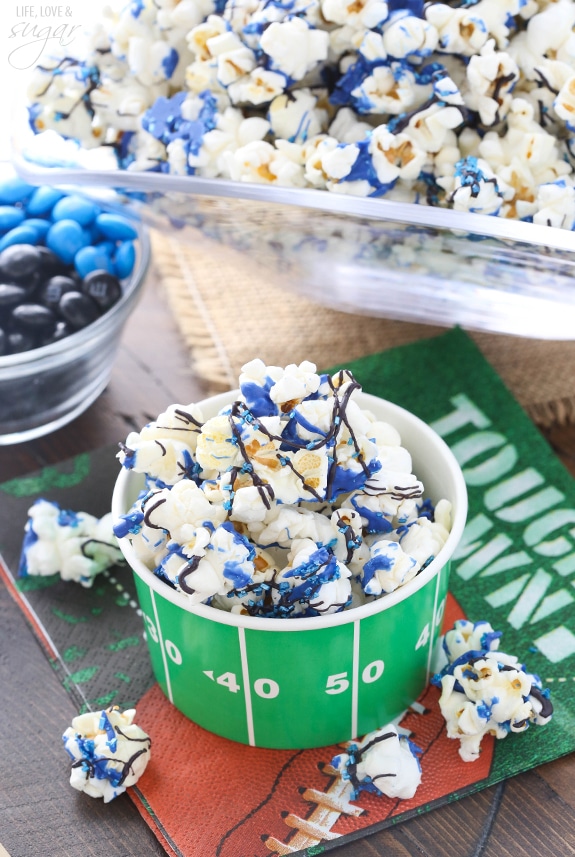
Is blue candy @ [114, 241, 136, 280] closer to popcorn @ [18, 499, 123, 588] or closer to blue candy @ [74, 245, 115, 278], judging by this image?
blue candy @ [74, 245, 115, 278]

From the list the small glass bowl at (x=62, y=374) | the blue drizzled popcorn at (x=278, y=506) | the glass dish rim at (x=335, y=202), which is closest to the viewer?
the blue drizzled popcorn at (x=278, y=506)

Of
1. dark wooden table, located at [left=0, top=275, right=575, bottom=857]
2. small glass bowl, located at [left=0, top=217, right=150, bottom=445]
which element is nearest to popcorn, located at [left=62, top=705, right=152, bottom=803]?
dark wooden table, located at [left=0, top=275, right=575, bottom=857]

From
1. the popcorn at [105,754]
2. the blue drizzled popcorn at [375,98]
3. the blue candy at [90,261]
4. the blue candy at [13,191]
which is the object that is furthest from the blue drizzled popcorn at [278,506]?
the blue candy at [13,191]

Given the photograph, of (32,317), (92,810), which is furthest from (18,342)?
(92,810)

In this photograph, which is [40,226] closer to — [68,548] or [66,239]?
[66,239]

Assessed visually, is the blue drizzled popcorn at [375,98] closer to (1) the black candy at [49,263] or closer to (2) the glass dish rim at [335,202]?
(2) the glass dish rim at [335,202]

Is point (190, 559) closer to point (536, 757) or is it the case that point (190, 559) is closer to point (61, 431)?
point (536, 757)

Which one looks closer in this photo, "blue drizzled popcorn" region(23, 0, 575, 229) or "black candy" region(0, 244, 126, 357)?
"blue drizzled popcorn" region(23, 0, 575, 229)
